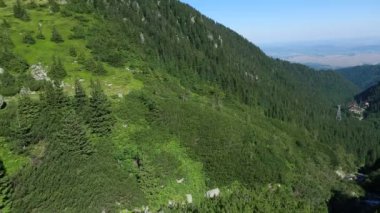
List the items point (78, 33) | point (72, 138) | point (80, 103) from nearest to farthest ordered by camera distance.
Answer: point (72, 138) → point (80, 103) → point (78, 33)

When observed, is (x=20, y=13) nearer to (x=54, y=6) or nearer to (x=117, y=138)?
(x=54, y=6)

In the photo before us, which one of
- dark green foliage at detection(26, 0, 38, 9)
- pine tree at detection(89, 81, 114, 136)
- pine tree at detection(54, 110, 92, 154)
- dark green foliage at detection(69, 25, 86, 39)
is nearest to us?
pine tree at detection(54, 110, 92, 154)

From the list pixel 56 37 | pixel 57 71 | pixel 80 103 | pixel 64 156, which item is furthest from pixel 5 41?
pixel 64 156

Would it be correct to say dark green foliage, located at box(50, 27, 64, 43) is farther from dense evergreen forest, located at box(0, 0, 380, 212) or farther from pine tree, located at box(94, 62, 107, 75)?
pine tree, located at box(94, 62, 107, 75)

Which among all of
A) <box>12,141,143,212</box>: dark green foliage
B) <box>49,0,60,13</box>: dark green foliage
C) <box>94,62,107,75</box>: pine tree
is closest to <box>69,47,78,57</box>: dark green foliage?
<box>94,62,107,75</box>: pine tree

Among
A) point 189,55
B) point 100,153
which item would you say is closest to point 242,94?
point 189,55

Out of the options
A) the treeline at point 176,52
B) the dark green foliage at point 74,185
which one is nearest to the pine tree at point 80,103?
the dark green foliage at point 74,185

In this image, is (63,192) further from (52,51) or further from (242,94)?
(242,94)
